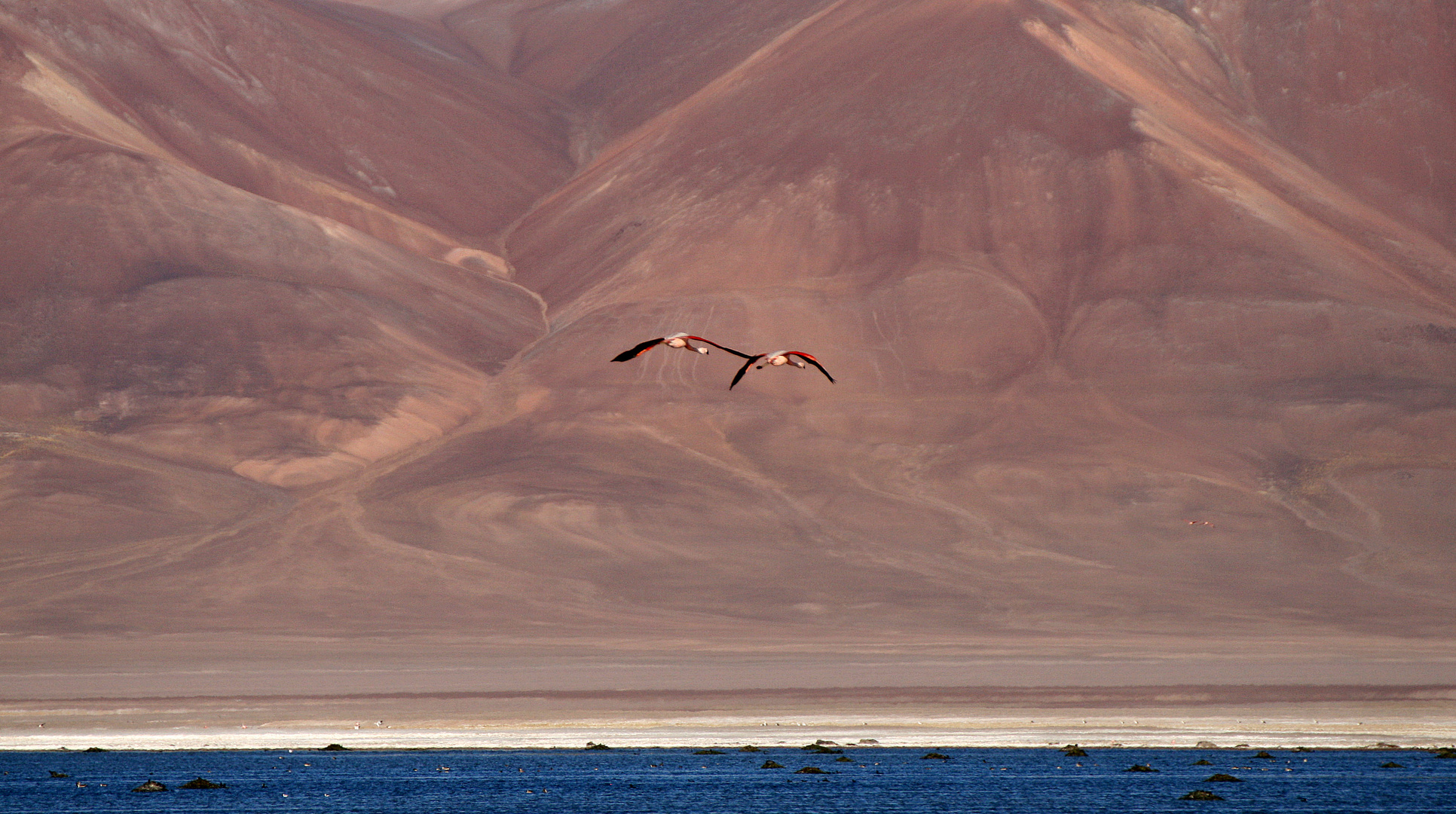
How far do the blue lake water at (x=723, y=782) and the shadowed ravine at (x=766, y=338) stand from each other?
58.7ft

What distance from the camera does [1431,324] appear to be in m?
97.4

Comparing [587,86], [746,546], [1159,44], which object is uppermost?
[587,86]

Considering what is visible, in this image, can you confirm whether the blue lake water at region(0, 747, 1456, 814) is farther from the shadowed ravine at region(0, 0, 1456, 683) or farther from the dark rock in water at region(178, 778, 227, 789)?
the shadowed ravine at region(0, 0, 1456, 683)

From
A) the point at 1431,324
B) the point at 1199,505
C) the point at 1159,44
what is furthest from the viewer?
the point at 1159,44

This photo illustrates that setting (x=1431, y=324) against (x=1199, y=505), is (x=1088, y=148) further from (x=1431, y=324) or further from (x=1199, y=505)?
(x=1199, y=505)

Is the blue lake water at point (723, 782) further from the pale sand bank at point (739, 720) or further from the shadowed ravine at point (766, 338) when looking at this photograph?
the shadowed ravine at point (766, 338)

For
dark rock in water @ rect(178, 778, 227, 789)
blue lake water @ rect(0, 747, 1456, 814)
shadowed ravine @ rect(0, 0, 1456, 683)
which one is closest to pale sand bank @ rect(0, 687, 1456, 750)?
blue lake water @ rect(0, 747, 1456, 814)

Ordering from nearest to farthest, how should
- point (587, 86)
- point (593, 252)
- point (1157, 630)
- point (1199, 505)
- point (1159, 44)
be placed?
1. point (1157, 630)
2. point (1199, 505)
3. point (593, 252)
4. point (1159, 44)
5. point (587, 86)

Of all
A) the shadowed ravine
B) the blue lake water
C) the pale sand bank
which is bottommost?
the blue lake water

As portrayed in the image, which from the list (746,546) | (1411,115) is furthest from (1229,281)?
(746,546)

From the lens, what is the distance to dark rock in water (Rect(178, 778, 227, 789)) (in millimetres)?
40812

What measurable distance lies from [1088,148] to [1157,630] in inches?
1944

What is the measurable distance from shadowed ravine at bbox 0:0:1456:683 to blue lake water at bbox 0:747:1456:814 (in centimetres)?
1790

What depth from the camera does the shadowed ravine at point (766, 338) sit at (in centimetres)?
7675
